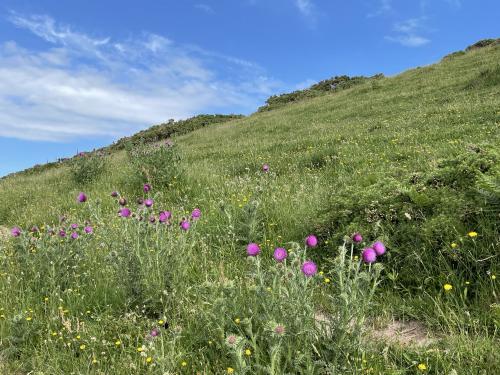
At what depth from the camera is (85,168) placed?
1237 cm

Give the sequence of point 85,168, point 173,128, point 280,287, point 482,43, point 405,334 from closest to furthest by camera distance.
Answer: point 280,287, point 405,334, point 85,168, point 482,43, point 173,128

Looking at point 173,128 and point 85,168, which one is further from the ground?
point 173,128

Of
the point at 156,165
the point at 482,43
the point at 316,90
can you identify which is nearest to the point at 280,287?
the point at 156,165

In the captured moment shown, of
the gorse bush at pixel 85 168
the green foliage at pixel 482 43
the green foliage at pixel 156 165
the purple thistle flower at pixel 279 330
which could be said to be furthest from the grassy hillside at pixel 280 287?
the green foliage at pixel 482 43

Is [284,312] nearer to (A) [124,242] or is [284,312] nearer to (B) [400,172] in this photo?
(A) [124,242]

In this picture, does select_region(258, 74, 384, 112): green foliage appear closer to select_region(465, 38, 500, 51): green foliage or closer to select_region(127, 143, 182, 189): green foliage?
select_region(465, 38, 500, 51): green foliage

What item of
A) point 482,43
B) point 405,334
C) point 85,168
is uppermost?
point 482,43

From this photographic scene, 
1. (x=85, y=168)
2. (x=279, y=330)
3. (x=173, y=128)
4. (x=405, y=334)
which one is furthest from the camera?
(x=173, y=128)

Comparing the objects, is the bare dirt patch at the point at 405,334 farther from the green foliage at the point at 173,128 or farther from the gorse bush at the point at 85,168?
the green foliage at the point at 173,128

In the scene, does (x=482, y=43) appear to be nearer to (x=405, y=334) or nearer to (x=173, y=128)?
(x=173, y=128)

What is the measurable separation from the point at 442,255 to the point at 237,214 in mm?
2913

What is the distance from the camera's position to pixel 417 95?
64.0 ft

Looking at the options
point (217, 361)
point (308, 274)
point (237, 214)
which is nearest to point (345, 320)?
point (308, 274)

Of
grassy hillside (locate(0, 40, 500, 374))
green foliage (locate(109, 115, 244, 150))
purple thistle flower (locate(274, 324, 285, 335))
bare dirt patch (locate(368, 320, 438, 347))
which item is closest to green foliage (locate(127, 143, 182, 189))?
grassy hillside (locate(0, 40, 500, 374))
